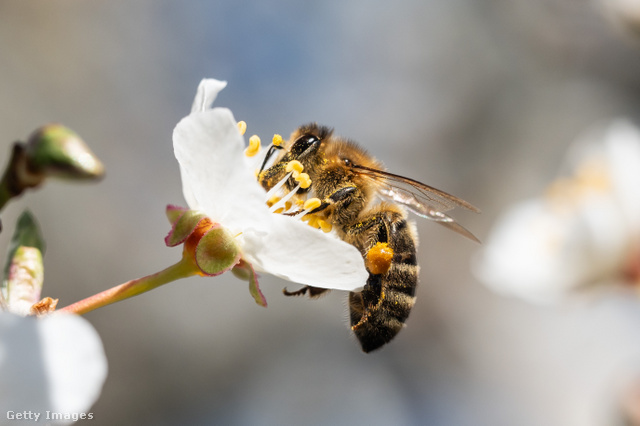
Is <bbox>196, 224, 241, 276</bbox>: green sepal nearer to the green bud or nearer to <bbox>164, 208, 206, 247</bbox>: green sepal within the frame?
<bbox>164, 208, 206, 247</bbox>: green sepal

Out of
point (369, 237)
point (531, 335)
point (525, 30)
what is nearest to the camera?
point (369, 237)

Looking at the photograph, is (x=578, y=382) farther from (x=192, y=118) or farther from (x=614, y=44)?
(x=192, y=118)

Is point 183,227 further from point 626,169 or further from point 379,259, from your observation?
point 626,169

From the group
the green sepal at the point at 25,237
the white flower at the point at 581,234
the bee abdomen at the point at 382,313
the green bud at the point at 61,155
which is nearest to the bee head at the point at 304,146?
the bee abdomen at the point at 382,313

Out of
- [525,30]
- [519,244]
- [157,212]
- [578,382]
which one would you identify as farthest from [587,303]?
[578,382]

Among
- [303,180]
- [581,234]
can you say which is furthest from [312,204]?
[581,234]

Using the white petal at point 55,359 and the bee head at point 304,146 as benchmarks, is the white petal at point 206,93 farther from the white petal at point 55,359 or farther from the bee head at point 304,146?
the white petal at point 55,359

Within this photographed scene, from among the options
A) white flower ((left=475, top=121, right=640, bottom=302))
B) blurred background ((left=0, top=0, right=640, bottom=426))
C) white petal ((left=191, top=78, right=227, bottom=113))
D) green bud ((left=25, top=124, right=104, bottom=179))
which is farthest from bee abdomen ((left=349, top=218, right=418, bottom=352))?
blurred background ((left=0, top=0, right=640, bottom=426))
